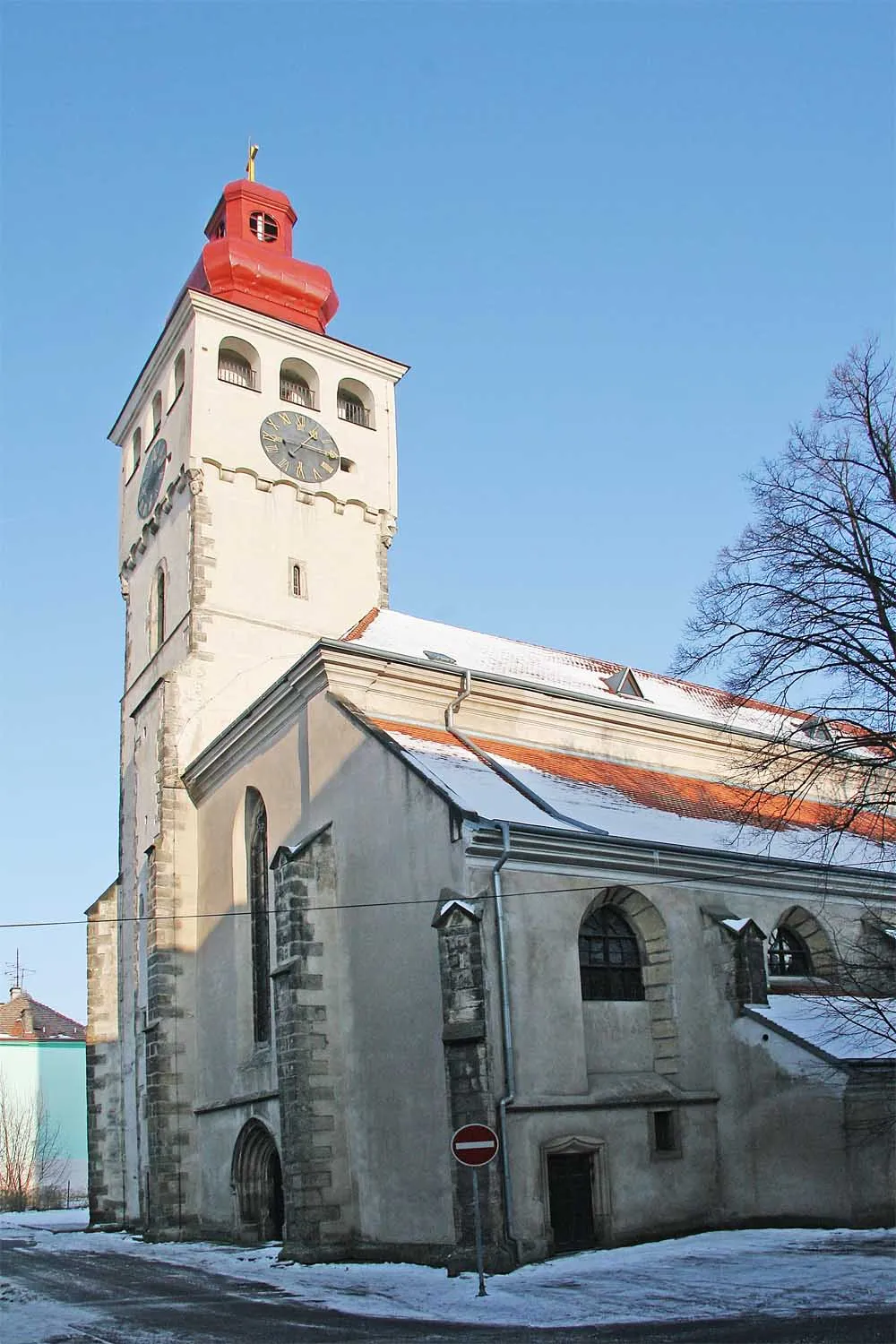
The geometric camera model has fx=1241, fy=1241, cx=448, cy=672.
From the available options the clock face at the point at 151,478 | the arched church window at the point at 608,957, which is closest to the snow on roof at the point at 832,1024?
the arched church window at the point at 608,957

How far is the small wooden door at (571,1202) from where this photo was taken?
1602cm

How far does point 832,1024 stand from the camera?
59.4 ft

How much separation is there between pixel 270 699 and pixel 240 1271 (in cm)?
944

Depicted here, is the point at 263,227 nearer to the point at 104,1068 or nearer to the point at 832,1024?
the point at 104,1068

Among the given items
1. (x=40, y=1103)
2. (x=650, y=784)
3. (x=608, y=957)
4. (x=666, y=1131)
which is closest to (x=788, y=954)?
(x=608, y=957)

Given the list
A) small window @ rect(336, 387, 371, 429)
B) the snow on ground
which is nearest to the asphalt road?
the snow on ground

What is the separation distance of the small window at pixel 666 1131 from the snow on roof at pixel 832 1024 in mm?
1996

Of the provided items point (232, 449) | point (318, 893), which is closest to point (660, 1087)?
point (318, 893)

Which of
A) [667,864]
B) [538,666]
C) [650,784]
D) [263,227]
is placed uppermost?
[263,227]

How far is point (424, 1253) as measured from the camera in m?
16.5

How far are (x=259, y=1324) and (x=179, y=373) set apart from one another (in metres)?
22.9

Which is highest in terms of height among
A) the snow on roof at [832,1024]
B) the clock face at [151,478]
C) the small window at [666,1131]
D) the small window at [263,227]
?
the small window at [263,227]

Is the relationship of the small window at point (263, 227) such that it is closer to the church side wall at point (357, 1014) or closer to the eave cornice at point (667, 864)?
the church side wall at point (357, 1014)

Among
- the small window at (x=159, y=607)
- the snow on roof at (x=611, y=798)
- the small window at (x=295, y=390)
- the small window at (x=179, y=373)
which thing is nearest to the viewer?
the snow on roof at (x=611, y=798)
